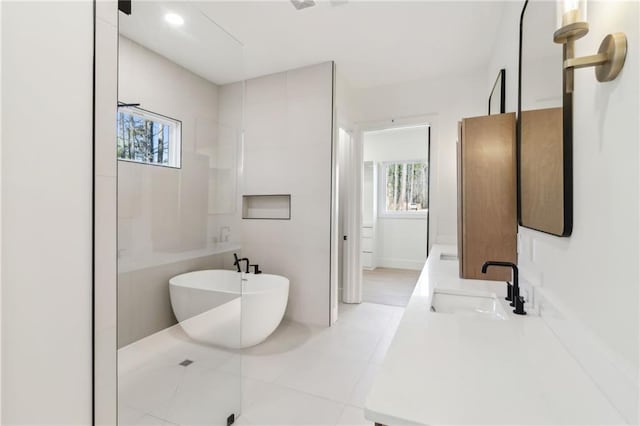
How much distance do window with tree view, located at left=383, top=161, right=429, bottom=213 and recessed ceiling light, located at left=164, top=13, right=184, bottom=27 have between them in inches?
206

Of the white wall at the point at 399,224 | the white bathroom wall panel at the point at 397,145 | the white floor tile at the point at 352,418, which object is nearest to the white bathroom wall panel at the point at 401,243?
the white wall at the point at 399,224

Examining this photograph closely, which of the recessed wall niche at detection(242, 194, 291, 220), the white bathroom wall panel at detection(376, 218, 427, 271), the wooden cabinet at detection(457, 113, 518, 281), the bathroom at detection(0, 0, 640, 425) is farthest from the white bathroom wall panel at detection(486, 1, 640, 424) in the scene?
the white bathroom wall panel at detection(376, 218, 427, 271)

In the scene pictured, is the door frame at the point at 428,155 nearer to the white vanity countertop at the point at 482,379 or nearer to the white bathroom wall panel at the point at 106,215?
the white vanity countertop at the point at 482,379

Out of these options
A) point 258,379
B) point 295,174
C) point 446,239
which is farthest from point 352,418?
point 295,174

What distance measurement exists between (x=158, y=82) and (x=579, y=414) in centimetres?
192

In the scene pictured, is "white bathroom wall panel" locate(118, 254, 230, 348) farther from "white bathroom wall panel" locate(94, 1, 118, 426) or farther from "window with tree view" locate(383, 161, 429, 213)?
"window with tree view" locate(383, 161, 429, 213)

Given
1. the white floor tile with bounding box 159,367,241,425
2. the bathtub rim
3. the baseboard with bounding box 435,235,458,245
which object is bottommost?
the white floor tile with bounding box 159,367,241,425

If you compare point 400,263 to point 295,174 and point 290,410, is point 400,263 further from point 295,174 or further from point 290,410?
point 290,410

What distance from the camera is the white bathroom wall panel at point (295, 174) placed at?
3.23 m

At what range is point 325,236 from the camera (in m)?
3.22

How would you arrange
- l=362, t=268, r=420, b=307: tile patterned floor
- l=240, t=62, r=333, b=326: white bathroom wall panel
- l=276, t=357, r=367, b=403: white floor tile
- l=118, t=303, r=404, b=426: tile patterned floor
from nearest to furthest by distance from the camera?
l=118, t=303, r=404, b=426: tile patterned floor
l=276, t=357, r=367, b=403: white floor tile
l=240, t=62, r=333, b=326: white bathroom wall panel
l=362, t=268, r=420, b=307: tile patterned floor

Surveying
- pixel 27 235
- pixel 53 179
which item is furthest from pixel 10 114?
pixel 27 235

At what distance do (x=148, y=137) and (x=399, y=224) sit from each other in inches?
215

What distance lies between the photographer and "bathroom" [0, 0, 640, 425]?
0.69 metres
